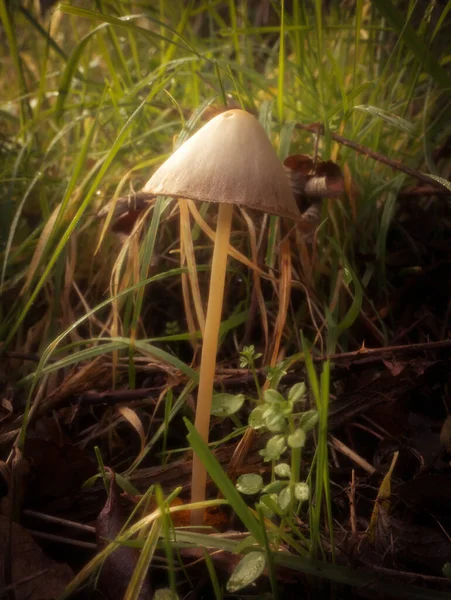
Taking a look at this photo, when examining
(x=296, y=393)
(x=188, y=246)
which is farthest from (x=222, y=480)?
(x=188, y=246)

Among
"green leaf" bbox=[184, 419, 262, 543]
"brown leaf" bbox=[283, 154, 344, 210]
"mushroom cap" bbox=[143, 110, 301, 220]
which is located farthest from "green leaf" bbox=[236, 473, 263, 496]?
"brown leaf" bbox=[283, 154, 344, 210]

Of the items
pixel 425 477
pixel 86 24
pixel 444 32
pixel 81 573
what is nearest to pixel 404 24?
pixel 444 32

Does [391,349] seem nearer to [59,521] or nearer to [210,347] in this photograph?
[210,347]

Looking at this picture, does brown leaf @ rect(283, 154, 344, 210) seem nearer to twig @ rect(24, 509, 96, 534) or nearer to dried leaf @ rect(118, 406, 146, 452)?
dried leaf @ rect(118, 406, 146, 452)

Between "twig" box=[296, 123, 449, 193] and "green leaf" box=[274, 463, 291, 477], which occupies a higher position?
"twig" box=[296, 123, 449, 193]

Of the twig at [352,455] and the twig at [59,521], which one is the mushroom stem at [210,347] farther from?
the twig at [352,455]

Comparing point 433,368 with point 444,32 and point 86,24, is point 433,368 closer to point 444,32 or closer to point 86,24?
point 444,32
